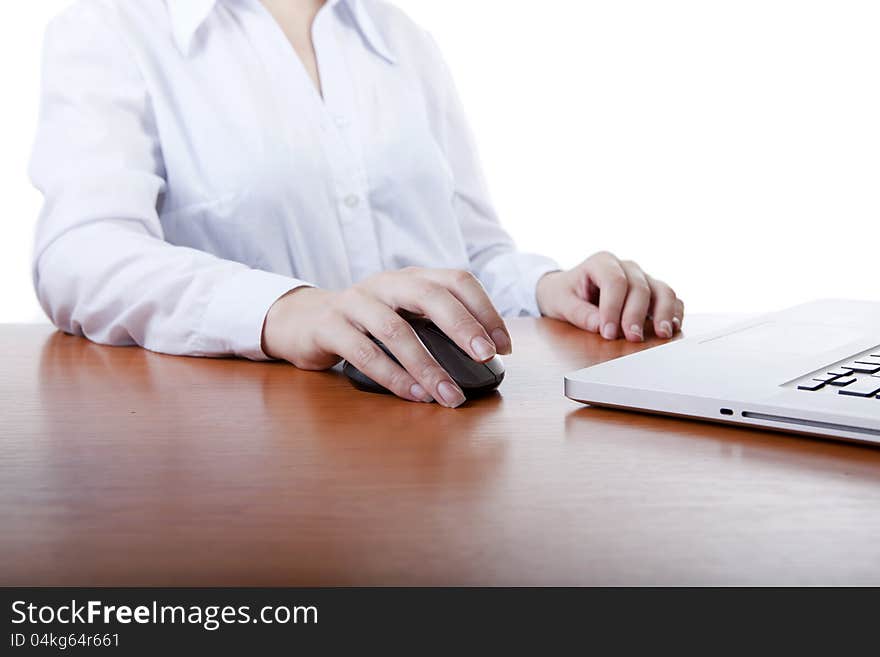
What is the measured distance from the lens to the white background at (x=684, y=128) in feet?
9.77

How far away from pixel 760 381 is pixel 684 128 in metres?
2.62

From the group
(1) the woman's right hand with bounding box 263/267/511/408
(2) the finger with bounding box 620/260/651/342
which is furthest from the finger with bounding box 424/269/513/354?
(2) the finger with bounding box 620/260/651/342

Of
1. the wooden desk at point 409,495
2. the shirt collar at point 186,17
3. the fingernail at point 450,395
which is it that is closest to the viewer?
the wooden desk at point 409,495

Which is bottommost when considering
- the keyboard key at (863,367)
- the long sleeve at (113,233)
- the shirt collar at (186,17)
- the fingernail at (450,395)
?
the fingernail at (450,395)

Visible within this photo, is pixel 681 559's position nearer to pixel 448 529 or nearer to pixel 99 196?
pixel 448 529

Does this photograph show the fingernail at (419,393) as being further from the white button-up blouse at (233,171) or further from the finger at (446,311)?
the white button-up blouse at (233,171)

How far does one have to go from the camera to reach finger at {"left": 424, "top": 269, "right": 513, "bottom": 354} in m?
0.66

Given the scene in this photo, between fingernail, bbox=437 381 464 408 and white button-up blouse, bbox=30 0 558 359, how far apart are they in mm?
235

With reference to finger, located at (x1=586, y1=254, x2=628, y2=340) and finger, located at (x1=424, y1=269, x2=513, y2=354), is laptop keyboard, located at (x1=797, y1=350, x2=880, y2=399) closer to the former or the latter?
finger, located at (x1=424, y1=269, x2=513, y2=354)

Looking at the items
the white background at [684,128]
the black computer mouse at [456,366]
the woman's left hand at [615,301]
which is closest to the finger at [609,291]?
the woman's left hand at [615,301]

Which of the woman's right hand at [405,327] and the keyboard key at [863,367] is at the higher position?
the woman's right hand at [405,327]

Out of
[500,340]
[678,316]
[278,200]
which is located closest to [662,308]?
[678,316]

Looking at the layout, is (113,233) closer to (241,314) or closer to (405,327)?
(241,314)
